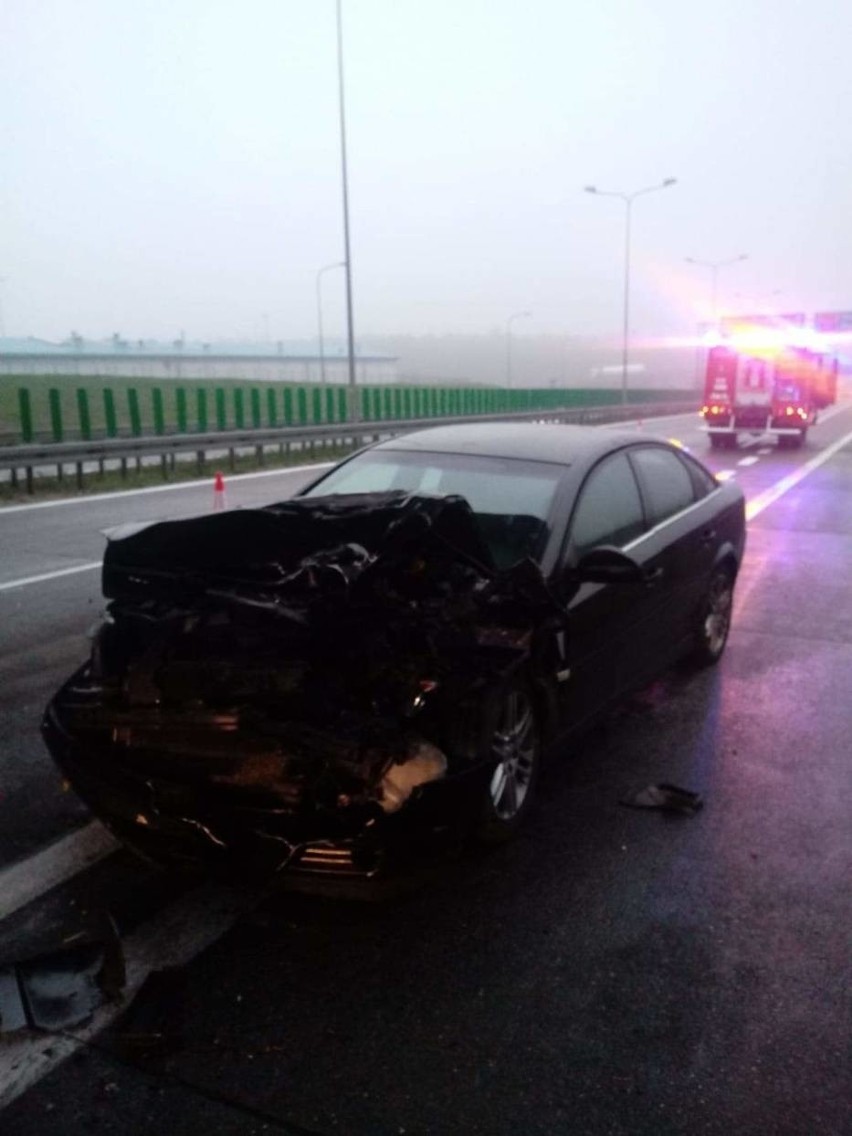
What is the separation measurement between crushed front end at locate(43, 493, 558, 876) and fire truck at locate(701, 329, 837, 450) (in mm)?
23411

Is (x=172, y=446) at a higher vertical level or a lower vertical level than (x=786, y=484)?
higher

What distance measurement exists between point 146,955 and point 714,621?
172 inches

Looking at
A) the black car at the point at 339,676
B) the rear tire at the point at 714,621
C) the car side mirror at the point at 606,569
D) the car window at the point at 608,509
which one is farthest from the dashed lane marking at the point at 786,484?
the black car at the point at 339,676

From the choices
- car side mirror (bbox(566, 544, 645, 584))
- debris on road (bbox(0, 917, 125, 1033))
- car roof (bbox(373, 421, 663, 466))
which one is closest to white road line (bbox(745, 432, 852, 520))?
car roof (bbox(373, 421, 663, 466))

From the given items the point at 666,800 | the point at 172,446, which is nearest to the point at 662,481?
the point at 666,800

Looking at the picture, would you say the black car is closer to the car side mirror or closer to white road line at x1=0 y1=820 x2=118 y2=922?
the car side mirror

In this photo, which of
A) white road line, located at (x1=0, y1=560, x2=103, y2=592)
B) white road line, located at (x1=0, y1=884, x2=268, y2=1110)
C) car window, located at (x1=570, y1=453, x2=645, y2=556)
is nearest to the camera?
white road line, located at (x1=0, y1=884, x2=268, y2=1110)

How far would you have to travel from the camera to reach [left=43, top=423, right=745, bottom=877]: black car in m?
3.21

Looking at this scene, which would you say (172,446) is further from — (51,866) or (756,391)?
(756,391)

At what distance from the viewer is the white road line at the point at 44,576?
29.4ft

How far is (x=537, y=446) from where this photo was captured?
17.3 feet

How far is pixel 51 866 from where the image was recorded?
152 inches

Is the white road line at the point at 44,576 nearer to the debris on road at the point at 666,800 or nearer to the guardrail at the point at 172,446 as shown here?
the guardrail at the point at 172,446

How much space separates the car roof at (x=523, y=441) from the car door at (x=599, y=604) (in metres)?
0.12
